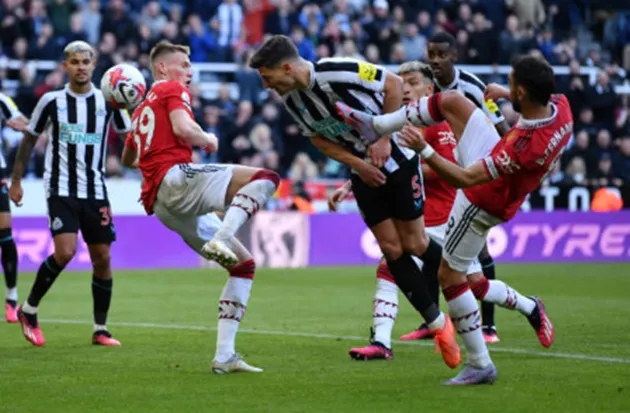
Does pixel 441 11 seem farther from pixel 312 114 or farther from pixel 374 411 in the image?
pixel 374 411

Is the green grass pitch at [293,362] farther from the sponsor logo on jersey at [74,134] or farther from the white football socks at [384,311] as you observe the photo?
the sponsor logo on jersey at [74,134]

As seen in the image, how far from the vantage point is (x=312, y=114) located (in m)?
9.06

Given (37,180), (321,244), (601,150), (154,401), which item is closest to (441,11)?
(601,150)

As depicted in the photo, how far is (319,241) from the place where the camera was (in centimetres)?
2197

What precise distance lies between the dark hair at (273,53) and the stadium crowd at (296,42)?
13.1m

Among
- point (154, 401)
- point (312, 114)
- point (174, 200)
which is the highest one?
point (312, 114)

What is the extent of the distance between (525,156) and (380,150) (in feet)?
4.19

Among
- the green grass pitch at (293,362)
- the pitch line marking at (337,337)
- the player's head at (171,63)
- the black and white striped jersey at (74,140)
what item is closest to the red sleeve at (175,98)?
the player's head at (171,63)

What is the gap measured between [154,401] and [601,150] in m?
18.8

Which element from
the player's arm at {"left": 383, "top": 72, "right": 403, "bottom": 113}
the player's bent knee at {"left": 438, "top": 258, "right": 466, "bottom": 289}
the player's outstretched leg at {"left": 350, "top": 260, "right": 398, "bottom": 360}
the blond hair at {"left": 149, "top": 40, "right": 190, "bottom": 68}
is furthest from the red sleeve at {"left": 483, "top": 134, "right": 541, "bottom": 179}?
the blond hair at {"left": 149, "top": 40, "right": 190, "bottom": 68}

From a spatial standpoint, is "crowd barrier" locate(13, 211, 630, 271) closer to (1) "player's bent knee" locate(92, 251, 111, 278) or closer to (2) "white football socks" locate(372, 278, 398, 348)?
(1) "player's bent knee" locate(92, 251, 111, 278)

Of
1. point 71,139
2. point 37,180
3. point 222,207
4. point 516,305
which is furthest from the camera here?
point 37,180

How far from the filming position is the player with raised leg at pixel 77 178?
11164 millimetres

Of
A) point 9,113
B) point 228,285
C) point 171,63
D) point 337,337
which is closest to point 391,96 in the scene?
point 171,63
